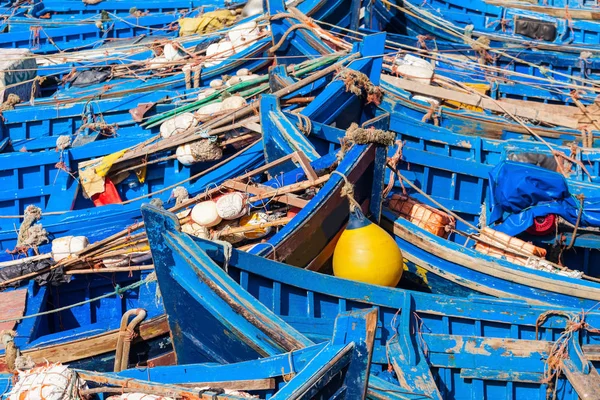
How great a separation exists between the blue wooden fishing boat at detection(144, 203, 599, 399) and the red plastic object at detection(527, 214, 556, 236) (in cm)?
161

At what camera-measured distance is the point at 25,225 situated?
7.59 meters

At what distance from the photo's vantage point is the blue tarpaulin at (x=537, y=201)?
7.60 m

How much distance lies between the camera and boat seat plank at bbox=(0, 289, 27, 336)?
6.50 m

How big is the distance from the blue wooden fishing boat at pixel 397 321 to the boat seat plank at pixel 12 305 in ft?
5.65

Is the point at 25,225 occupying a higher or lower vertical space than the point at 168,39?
lower

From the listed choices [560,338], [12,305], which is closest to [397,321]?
[560,338]

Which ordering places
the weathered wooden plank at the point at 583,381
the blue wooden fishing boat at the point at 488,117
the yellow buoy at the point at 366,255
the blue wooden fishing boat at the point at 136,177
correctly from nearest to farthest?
the weathered wooden plank at the point at 583,381 → the yellow buoy at the point at 366,255 → the blue wooden fishing boat at the point at 136,177 → the blue wooden fishing boat at the point at 488,117

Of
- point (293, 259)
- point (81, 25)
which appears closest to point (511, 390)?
point (293, 259)

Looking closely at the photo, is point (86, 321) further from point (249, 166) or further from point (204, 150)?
point (249, 166)

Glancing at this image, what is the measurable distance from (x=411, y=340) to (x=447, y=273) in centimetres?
121

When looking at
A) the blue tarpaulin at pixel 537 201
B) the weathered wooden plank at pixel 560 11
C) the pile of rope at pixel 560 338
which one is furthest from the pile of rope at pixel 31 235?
the weathered wooden plank at pixel 560 11

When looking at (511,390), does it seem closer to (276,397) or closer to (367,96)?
(276,397)

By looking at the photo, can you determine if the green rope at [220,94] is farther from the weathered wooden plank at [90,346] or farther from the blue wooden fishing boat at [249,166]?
the weathered wooden plank at [90,346]

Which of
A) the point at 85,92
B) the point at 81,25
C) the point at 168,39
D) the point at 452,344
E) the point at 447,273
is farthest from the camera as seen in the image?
the point at 81,25
